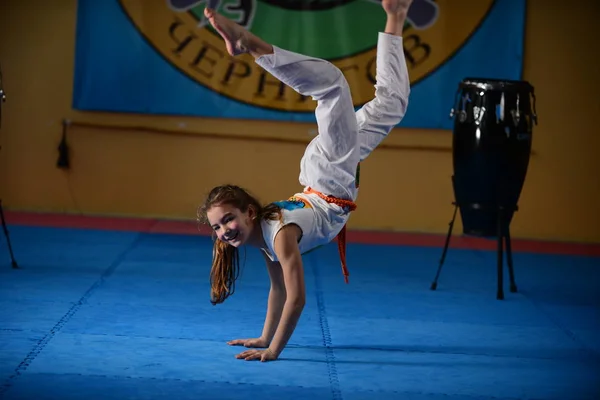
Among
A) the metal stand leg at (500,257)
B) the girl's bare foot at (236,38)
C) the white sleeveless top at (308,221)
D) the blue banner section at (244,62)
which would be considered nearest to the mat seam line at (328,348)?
the white sleeveless top at (308,221)

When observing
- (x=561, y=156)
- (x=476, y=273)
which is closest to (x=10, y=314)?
(x=476, y=273)

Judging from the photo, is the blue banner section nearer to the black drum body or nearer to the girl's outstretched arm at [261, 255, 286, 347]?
the black drum body

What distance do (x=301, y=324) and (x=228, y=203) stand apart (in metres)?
1.03

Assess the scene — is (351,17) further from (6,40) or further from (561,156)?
(6,40)

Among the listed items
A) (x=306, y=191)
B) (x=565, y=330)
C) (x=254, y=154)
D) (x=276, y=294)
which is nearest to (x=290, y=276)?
(x=276, y=294)

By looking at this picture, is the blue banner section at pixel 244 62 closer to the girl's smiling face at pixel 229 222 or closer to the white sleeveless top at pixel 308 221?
the white sleeveless top at pixel 308 221

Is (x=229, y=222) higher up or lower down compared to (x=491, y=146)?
lower down

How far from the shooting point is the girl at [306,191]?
10.5 ft

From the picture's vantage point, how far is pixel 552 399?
3.12 meters

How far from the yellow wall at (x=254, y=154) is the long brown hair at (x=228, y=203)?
3.50 m

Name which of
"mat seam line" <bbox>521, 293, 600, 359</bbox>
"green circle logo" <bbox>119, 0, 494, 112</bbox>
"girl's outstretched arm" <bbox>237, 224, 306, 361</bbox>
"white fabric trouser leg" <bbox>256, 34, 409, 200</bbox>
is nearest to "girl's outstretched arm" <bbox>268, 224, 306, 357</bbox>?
"girl's outstretched arm" <bbox>237, 224, 306, 361</bbox>

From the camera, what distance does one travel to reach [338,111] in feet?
11.1

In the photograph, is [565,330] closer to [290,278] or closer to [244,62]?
[290,278]

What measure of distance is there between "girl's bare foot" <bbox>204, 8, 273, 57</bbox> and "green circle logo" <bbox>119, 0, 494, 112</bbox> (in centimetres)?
367
